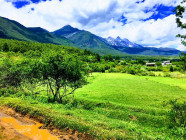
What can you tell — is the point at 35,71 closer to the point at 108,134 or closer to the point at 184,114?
the point at 108,134

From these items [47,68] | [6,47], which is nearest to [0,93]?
Answer: [47,68]

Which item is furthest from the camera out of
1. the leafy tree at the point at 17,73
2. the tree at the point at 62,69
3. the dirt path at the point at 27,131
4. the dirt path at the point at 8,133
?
the leafy tree at the point at 17,73

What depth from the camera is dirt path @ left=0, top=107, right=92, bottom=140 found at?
7137 mm

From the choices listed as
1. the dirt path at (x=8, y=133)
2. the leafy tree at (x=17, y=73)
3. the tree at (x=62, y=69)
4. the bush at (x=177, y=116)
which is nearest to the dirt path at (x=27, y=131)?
the dirt path at (x=8, y=133)

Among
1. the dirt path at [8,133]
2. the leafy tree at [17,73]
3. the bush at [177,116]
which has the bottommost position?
the bush at [177,116]

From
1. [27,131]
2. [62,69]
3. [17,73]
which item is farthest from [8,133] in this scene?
[17,73]

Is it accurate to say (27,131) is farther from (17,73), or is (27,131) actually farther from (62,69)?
(17,73)

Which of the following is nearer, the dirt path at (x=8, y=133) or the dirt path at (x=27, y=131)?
the dirt path at (x=8, y=133)

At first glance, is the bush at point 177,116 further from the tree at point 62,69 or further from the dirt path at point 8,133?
the dirt path at point 8,133

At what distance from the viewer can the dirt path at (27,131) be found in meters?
7.14

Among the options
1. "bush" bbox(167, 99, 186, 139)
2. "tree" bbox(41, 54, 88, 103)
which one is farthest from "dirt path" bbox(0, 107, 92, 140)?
"bush" bbox(167, 99, 186, 139)

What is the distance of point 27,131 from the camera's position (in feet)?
25.5

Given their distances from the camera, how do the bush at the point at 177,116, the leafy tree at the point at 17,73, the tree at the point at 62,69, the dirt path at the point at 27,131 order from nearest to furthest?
the dirt path at the point at 27,131, the bush at the point at 177,116, the tree at the point at 62,69, the leafy tree at the point at 17,73

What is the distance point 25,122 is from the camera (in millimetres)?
8930
